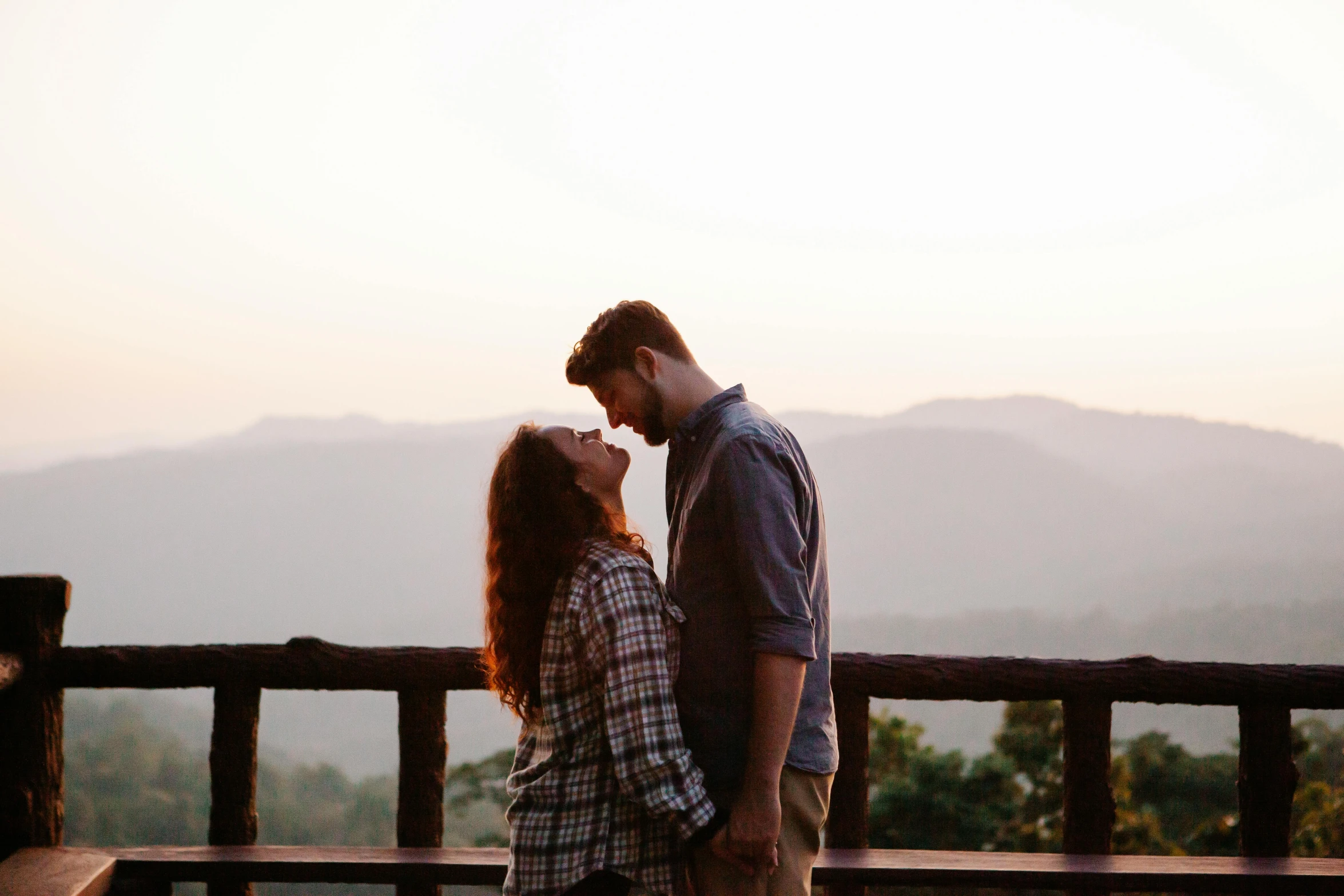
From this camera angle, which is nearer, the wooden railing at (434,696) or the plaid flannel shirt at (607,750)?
the plaid flannel shirt at (607,750)

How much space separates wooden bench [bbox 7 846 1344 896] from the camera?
275 cm

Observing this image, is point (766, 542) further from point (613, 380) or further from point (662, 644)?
point (613, 380)

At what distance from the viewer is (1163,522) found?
1553 centimetres

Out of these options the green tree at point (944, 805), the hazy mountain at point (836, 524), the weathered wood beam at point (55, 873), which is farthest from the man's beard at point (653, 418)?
the hazy mountain at point (836, 524)

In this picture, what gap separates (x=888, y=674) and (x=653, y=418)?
138 centimetres

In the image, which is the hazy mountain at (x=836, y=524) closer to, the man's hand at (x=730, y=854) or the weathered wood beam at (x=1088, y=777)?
the weathered wood beam at (x=1088, y=777)

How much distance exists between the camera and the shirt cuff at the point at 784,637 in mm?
1669

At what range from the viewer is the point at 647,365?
1.92 metres

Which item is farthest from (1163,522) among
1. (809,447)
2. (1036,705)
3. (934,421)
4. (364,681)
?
(364,681)

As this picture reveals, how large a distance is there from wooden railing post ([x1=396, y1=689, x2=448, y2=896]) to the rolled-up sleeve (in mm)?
1658

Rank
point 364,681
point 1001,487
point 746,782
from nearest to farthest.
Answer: point 746,782, point 364,681, point 1001,487

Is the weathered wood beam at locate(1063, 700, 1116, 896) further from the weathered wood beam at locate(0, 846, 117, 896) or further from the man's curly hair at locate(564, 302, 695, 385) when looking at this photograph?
the weathered wood beam at locate(0, 846, 117, 896)

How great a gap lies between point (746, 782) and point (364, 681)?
166 cm

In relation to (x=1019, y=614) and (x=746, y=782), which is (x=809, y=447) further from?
(x=746, y=782)
